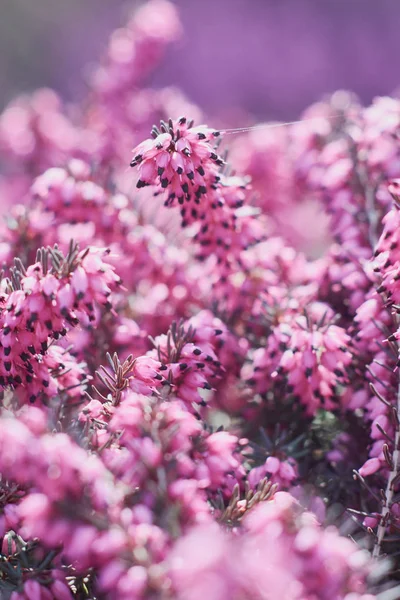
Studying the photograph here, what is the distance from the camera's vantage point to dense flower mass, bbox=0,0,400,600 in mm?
901

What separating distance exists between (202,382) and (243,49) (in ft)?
16.8

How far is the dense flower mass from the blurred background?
3.54 meters

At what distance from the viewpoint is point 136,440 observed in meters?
1.00

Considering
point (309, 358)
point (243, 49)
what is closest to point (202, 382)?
point (309, 358)

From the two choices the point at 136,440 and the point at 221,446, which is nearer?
the point at 136,440

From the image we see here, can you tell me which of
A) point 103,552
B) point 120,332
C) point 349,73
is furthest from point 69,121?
point 349,73

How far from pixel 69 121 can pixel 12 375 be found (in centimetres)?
188

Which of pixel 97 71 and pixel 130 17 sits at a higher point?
pixel 130 17

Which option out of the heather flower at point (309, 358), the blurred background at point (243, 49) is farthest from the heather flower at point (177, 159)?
the blurred background at point (243, 49)

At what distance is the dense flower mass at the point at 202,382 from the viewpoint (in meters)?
0.90

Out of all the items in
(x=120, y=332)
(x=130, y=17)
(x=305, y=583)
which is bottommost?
(x=305, y=583)

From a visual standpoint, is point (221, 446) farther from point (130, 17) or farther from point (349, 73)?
point (349, 73)

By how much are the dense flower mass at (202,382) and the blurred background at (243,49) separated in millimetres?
3540

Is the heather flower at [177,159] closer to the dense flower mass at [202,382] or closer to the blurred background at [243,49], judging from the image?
the dense flower mass at [202,382]
